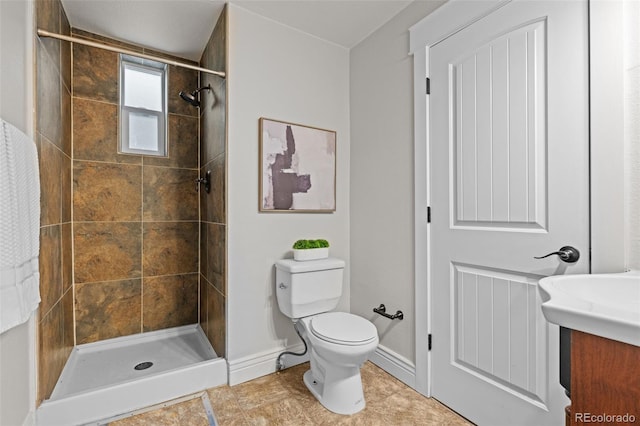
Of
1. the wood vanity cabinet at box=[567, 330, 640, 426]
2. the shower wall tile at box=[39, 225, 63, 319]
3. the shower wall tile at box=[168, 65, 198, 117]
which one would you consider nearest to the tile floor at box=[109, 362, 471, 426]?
the shower wall tile at box=[39, 225, 63, 319]

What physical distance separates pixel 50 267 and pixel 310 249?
4.63 feet

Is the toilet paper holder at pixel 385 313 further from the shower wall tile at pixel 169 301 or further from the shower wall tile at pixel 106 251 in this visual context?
the shower wall tile at pixel 106 251

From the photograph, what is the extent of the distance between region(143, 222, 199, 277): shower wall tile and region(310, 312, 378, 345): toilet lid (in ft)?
4.48

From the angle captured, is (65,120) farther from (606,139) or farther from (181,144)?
(606,139)

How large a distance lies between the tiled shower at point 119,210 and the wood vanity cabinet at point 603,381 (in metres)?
1.71

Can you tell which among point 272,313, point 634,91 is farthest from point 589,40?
point 272,313

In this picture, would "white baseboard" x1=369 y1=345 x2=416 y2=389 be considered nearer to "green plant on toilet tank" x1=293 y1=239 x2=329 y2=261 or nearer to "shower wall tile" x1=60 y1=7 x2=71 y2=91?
"green plant on toilet tank" x1=293 y1=239 x2=329 y2=261

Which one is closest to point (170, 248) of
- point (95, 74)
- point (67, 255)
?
point (67, 255)

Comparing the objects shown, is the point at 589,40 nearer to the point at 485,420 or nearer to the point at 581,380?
the point at 581,380

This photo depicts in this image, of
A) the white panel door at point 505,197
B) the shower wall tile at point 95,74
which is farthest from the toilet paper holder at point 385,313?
the shower wall tile at point 95,74

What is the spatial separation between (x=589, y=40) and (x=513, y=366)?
4.46ft

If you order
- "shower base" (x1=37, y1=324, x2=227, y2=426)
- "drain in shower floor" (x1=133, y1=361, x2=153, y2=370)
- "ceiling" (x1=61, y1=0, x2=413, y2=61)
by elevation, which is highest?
"ceiling" (x1=61, y1=0, x2=413, y2=61)

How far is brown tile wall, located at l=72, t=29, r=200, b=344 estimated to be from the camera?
219cm

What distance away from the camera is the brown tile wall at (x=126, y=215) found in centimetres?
219
